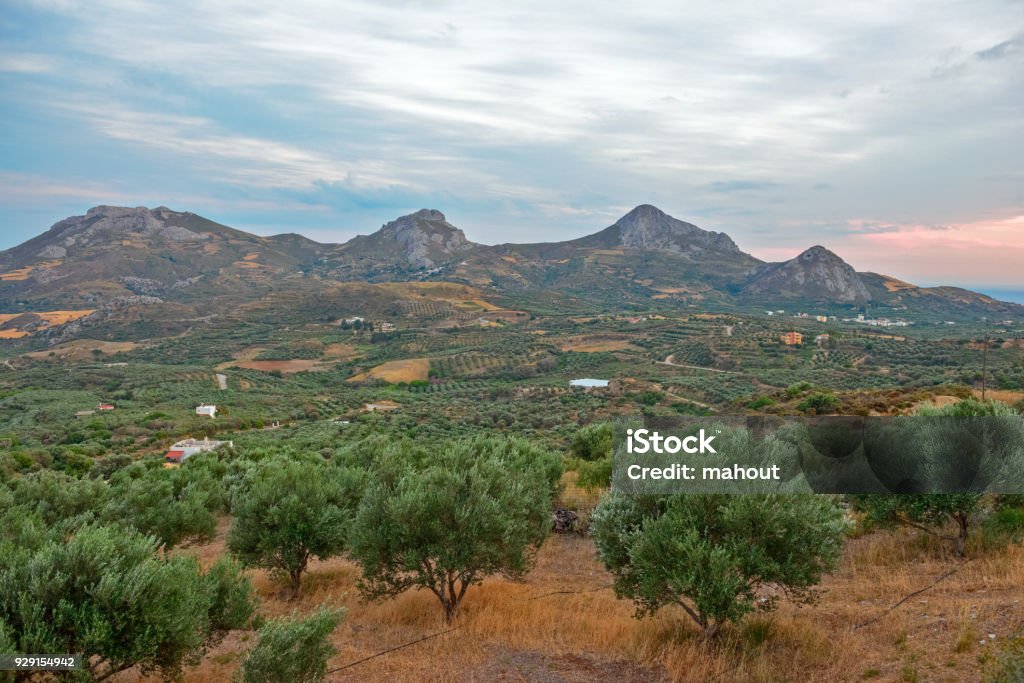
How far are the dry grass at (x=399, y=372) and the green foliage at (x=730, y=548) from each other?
88404mm

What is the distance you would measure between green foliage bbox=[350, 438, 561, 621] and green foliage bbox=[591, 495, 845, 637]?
9.79ft

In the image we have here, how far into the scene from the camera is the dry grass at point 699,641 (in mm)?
8234

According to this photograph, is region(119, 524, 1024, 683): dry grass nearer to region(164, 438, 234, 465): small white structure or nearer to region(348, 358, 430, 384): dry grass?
region(164, 438, 234, 465): small white structure

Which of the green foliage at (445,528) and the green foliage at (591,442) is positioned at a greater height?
the green foliage at (445,528)

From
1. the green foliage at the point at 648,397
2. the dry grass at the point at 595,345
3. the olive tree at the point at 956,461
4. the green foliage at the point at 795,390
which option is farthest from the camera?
the dry grass at the point at 595,345

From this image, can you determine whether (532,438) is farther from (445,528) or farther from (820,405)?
(445,528)

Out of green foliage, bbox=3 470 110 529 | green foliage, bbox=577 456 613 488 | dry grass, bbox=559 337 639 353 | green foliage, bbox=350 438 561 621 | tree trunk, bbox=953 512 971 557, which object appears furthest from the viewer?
dry grass, bbox=559 337 639 353

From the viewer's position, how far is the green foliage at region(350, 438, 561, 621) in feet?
35.7

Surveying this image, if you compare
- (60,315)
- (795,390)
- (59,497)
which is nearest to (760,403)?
(795,390)

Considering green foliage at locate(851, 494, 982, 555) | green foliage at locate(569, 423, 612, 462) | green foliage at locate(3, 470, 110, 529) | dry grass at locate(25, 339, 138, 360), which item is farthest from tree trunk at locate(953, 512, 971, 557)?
dry grass at locate(25, 339, 138, 360)

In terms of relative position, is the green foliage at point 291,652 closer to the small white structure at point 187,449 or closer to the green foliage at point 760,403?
the small white structure at point 187,449

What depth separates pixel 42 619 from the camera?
6.79 m

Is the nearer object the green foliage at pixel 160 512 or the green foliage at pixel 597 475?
the green foliage at pixel 160 512

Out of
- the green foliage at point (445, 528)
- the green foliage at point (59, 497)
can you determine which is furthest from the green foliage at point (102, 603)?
the green foliage at point (59, 497)
